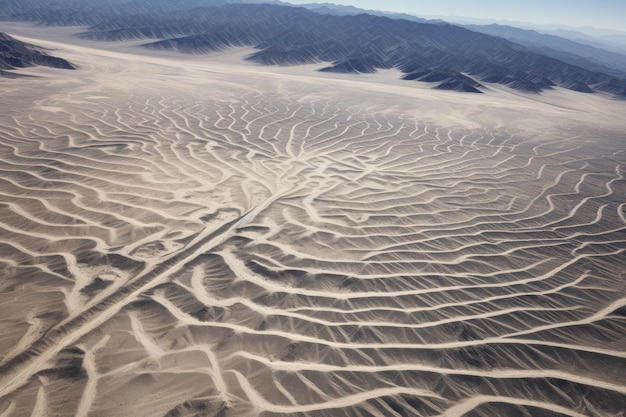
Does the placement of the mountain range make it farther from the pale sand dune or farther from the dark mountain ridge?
the pale sand dune

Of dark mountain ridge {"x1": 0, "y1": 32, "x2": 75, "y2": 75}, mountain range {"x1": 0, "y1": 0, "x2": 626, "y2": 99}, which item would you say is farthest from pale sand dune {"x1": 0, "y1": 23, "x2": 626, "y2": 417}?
mountain range {"x1": 0, "y1": 0, "x2": 626, "y2": 99}

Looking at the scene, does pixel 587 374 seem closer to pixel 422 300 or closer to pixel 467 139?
pixel 422 300

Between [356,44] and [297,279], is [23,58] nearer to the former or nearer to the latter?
[297,279]

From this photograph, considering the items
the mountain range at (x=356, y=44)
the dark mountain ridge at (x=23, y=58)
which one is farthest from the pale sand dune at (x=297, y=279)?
the mountain range at (x=356, y=44)

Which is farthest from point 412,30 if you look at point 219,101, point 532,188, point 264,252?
point 264,252

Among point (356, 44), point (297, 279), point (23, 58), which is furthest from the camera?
point (356, 44)

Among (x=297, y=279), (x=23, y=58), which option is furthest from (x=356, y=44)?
(x=297, y=279)
